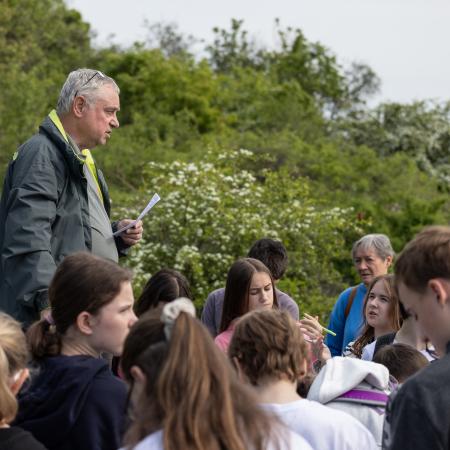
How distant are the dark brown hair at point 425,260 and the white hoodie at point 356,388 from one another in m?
0.99

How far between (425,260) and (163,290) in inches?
124

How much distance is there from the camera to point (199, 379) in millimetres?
3035

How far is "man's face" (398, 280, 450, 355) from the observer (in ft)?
10.8

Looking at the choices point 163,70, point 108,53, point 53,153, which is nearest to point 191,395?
point 53,153

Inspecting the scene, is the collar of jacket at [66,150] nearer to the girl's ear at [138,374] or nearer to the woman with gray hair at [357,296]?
the girl's ear at [138,374]

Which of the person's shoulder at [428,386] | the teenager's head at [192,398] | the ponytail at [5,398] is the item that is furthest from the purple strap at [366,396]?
the ponytail at [5,398]

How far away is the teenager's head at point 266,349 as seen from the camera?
374cm

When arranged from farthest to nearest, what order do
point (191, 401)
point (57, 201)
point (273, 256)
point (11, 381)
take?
point (273, 256) < point (57, 201) < point (11, 381) < point (191, 401)

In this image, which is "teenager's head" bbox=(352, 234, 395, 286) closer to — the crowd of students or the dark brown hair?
the crowd of students

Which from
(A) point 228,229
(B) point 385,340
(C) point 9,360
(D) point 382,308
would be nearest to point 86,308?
(C) point 9,360

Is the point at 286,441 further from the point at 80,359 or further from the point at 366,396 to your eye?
the point at 366,396

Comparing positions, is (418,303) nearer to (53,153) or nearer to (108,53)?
(53,153)

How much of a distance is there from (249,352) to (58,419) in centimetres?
75

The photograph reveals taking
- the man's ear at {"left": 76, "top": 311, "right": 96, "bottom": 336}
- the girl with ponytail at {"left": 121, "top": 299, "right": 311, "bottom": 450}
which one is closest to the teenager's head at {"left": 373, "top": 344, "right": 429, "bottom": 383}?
the man's ear at {"left": 76, "top": 311, "right": 96, "bottom": 336}
